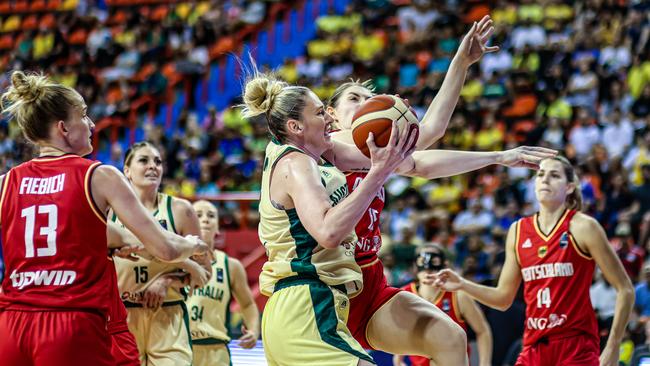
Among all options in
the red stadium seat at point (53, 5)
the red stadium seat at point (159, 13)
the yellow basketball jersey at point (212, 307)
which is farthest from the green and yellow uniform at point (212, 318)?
the red stadium seat at point (53, 5)

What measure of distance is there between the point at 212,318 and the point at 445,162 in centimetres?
275

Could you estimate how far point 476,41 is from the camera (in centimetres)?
489

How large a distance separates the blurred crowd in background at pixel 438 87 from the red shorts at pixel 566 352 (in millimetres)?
3286

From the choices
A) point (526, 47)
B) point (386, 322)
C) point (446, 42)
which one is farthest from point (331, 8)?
point (386, 322)

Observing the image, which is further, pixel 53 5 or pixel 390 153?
pixel 53 5

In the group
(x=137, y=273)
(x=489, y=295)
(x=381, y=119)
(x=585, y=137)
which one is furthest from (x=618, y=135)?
(x=381, y=119)

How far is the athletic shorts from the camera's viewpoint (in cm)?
493

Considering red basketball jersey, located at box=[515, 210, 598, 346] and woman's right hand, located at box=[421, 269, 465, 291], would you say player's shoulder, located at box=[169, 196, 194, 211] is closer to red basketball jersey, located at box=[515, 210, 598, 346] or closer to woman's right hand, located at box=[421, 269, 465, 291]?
woman's right hand, located at box=[421, 269, 465, 291]

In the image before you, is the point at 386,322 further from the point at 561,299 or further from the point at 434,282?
the point at 561,299

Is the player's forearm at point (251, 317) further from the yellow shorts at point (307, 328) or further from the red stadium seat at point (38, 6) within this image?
the red stadium seat at point (38, 6)

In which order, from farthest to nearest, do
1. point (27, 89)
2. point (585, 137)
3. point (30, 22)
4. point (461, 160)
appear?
1. point (30, 22)
2. point (585, 137)
3. point (461, 160)
4. point (27, 89)

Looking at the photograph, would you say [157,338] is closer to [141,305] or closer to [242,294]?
[141,305]

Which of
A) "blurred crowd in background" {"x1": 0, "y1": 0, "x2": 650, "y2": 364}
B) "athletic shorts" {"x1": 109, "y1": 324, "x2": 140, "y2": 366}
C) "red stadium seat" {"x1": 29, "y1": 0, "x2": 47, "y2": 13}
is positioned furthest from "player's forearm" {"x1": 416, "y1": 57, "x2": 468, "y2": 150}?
"red stadium seat" {"x1": 29, "y1": 0, "x2": 47, "y2": 13}

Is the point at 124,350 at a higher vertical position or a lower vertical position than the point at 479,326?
higher
